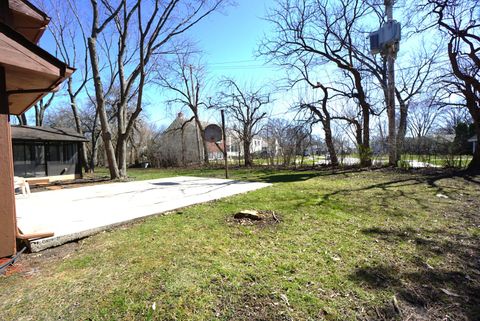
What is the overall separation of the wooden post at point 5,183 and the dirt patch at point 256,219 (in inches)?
109

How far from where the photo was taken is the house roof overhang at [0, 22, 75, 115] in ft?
8.93

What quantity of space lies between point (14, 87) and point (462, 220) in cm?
699

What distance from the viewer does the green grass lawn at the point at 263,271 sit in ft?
6.56

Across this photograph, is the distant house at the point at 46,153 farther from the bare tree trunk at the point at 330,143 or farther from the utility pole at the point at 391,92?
the utility pole at the point at 391,92

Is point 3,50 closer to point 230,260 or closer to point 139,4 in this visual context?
point 230,260

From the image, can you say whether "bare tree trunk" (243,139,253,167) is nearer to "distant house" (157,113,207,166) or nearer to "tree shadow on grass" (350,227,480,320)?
"distant house" (157,113,207,166)

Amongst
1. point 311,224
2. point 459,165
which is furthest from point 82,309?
point 459,165

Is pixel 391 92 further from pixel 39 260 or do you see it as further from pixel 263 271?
pixel 39 260

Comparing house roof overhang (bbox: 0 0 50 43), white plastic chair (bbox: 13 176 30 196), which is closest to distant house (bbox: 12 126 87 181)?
white plastic chair (bbox: 13 176 30 196)

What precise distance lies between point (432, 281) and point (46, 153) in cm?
1635

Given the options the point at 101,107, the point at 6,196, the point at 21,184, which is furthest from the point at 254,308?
the point at 101,107

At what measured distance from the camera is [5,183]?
281 cm

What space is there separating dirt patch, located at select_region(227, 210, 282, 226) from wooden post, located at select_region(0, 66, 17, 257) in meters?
2.78

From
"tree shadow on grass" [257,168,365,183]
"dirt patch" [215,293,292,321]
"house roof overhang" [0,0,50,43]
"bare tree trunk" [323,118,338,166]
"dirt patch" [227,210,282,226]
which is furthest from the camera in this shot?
"bare tree trunk" [323,118,338,166]
